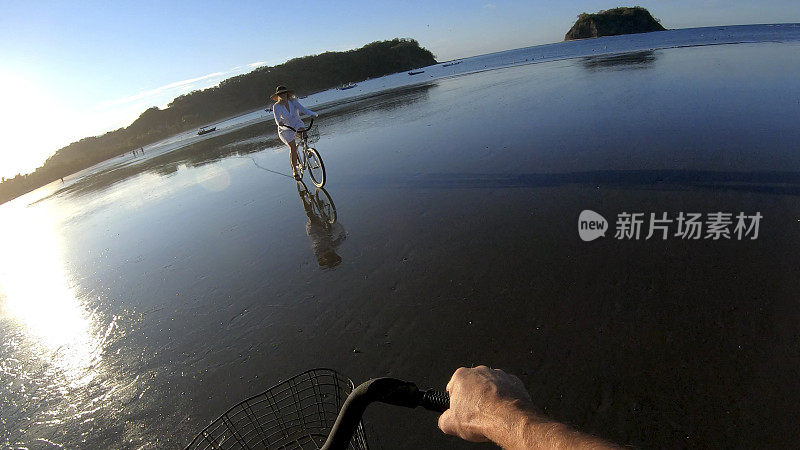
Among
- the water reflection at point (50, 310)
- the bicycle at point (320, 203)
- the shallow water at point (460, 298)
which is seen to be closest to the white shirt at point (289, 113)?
the bicycle at point (320, 203)

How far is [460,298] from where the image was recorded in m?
4.02

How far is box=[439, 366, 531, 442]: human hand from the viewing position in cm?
119

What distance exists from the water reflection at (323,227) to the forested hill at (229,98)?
43107mm

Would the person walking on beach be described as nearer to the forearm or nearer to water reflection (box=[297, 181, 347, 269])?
water reflection (box=[297, 181, 347, 269])

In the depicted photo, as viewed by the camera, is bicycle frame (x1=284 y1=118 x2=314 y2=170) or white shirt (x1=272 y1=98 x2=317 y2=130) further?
bicycle frame (x1=284 y1=118 x2=314 y2=170)

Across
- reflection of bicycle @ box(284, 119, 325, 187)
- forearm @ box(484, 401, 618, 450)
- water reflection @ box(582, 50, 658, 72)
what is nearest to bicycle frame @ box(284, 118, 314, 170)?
reflection of bicycle @ box(284, 119, 325, 187)

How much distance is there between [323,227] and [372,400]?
5709mm

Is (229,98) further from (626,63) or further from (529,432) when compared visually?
(529,432)

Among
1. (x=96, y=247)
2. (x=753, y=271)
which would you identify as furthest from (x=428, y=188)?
(x=96, y=247)

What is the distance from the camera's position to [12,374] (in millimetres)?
4293

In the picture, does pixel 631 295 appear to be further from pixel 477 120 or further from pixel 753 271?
pixel 477 120

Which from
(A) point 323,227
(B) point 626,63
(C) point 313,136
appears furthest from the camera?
(B) point 626,63

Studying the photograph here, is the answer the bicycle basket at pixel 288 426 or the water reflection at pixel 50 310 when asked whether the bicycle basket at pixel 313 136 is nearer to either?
the water reflection at pixel 50 310

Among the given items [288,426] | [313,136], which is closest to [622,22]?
[313,136]
